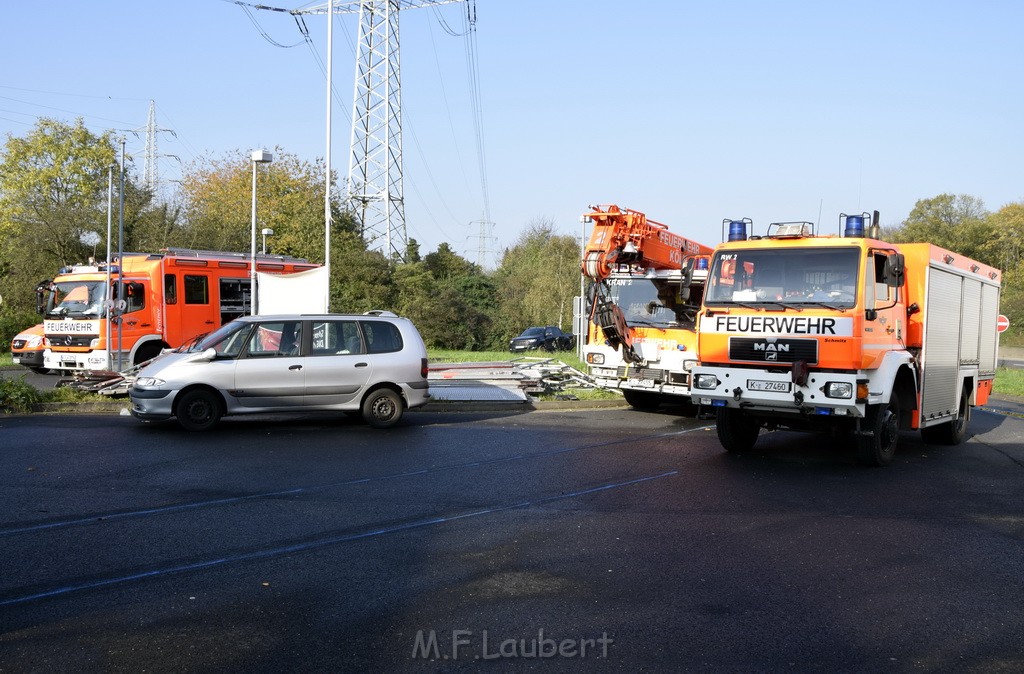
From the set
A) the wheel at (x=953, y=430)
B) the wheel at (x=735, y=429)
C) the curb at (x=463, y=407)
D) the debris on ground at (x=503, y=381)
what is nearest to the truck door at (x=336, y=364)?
the curb at (x=463, y=407)

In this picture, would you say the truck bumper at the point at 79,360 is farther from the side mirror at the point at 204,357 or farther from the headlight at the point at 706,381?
the headlight at the point at 706,381

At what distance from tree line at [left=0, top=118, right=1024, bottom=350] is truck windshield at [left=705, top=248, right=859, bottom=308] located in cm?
2382

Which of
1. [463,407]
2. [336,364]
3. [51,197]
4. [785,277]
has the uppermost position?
[51,197]

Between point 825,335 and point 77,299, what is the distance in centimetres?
1752

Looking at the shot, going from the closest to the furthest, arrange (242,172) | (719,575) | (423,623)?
(423,623), (719,575), (242,172)

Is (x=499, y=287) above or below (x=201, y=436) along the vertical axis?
above

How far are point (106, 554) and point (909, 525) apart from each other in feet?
21.1

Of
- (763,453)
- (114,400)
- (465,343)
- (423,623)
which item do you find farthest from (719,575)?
(465,343)

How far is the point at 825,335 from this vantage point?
994 cm

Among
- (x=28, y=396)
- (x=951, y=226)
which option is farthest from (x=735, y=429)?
(x=951, y=226)

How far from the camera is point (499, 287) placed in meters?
46.8

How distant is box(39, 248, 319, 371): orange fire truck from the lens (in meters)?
20.0

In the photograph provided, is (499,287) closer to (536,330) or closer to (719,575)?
(536,330)

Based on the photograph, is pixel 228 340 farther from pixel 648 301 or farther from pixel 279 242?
pixel 279 242
